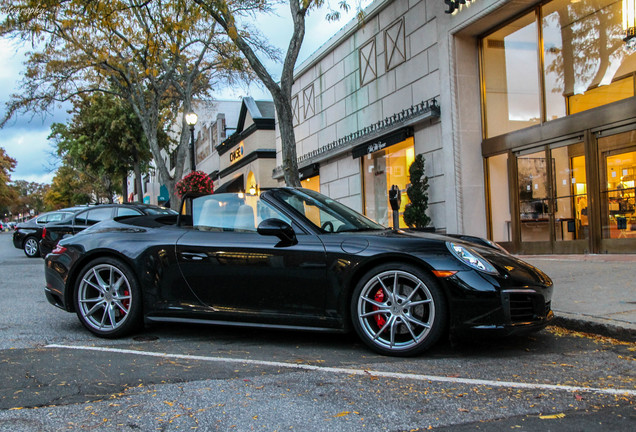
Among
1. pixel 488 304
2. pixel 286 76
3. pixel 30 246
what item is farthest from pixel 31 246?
pixel 488 304

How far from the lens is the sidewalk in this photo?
4684 millimetres

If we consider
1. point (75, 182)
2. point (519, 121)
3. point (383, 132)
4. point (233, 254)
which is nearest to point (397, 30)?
point (383, 132)

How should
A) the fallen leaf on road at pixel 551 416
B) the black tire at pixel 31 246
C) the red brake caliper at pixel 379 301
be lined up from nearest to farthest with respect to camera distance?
the fallen leaf on road at pixel 551 416 < the red brake caliper at pixel 379 301 < the black tire at pixel 31 246

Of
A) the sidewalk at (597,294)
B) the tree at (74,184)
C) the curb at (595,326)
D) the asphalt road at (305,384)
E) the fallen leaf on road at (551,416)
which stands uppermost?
the tree at (74,184)

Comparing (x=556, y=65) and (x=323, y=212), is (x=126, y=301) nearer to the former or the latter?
(x=323, y=212)

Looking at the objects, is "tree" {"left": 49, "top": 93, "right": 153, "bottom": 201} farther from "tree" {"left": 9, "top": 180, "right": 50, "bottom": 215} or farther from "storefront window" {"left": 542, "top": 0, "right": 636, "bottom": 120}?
"tree" {"left": 9, "top": 180, "right": 50, "bottom": 215}

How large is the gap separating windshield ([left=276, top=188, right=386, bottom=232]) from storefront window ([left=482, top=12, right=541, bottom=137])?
27.1 feet

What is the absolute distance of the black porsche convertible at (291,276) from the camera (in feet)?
12.9

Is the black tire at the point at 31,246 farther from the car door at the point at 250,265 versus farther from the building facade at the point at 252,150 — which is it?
the car door at the point at 250,265

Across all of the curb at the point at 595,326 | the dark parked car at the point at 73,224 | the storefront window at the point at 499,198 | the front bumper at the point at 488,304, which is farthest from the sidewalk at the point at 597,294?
the dark parked car at the point at 73,224

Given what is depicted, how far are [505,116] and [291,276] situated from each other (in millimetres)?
9741

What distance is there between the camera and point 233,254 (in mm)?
4504

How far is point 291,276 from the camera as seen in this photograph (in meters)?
4.30

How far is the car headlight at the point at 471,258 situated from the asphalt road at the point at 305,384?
2.20ft
